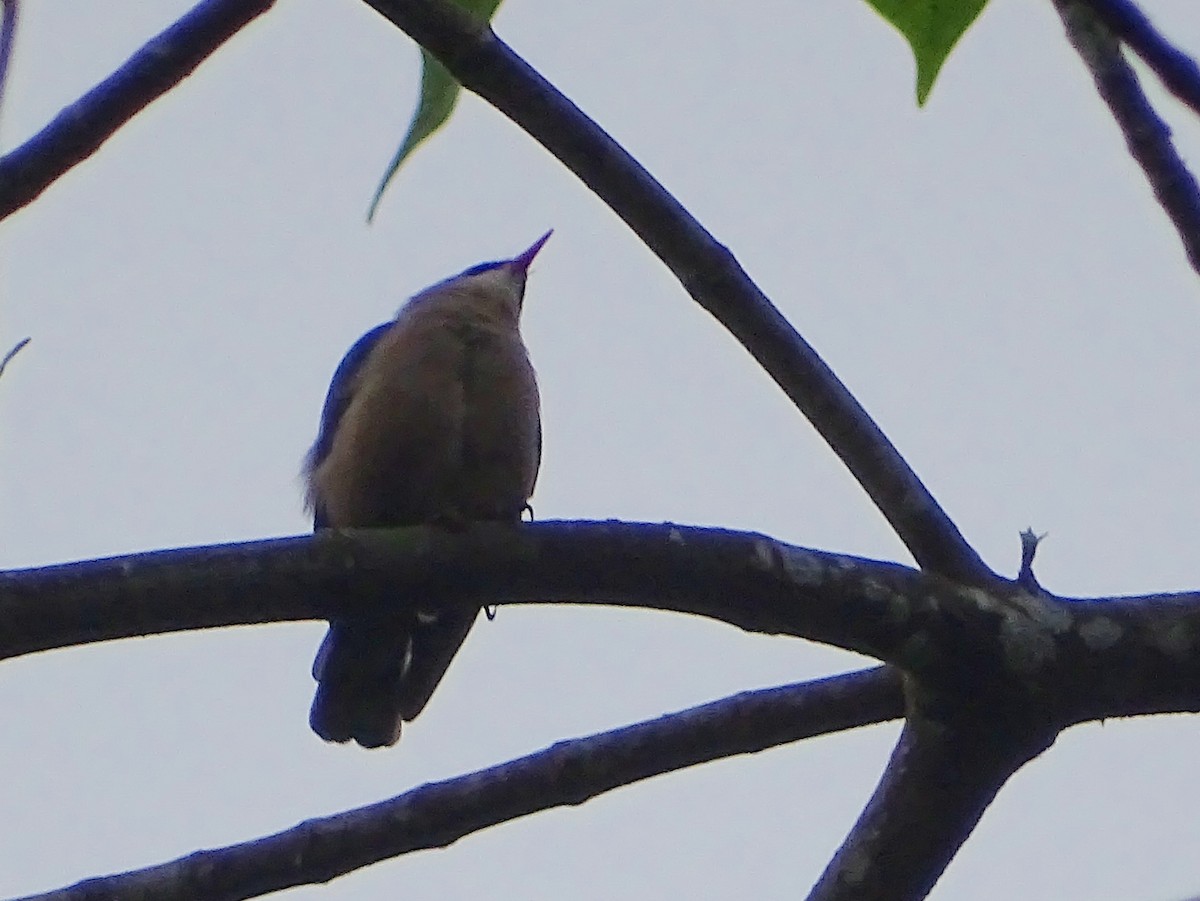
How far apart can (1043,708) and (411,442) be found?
1671mm

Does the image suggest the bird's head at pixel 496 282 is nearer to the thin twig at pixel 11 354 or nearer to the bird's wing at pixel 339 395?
the bird's wing at pixel 339 395

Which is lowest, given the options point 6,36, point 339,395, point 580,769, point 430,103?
point 580,769

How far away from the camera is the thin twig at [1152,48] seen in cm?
87

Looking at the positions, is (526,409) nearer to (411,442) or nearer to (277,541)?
(411,442)

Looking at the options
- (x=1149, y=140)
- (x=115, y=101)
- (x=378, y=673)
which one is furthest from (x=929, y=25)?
(x=378, y=673)

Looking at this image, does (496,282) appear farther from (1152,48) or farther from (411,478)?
(1152,48)

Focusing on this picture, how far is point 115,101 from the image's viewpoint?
1.52 meters

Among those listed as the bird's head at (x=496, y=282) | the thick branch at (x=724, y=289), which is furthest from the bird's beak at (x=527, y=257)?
the thick branch at (x=724, y=289)

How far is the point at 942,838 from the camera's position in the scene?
2.10 m

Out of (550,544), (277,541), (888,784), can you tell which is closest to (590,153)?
(550,544)

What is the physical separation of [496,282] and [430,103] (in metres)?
2.55

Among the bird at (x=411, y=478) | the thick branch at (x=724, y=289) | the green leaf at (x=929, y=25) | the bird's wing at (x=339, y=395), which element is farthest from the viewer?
the bird's wing at (x=339, y=395)

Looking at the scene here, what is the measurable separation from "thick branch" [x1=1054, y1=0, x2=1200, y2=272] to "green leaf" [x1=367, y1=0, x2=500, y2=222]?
648mm

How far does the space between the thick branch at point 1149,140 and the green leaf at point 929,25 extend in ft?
1.44
